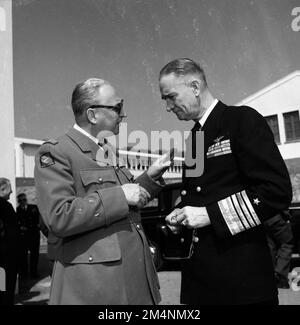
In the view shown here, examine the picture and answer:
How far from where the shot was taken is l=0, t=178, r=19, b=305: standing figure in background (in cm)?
476

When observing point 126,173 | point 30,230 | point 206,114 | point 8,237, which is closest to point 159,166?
point 126,173

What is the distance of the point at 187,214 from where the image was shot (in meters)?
1.86

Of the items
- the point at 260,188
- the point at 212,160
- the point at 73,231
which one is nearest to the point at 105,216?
the point at 73,231

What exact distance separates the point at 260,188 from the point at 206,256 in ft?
1.46

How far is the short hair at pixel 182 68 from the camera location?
204 cm

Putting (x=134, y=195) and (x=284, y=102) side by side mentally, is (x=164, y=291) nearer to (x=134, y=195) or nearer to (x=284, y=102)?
(x=134, y=195)

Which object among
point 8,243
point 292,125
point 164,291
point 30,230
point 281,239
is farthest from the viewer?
point 292,125

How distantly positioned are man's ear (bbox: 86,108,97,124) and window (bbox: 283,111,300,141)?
2147 centimetres

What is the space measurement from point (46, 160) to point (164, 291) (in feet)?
15.6

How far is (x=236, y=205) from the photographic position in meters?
1.82

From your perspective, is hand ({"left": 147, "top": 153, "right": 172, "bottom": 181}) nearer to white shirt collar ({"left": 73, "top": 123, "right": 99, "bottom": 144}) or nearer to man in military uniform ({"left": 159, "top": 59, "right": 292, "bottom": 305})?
man in military uniform ({"left": 159, "top": 59, "right": 292, "bottom": 305})

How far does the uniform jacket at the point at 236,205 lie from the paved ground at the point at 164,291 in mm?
3532

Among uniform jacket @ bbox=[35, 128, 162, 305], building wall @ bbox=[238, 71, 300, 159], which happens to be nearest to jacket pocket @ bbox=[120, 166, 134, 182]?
uniform jacket @ bbox=[35, 128, 162, 305]
